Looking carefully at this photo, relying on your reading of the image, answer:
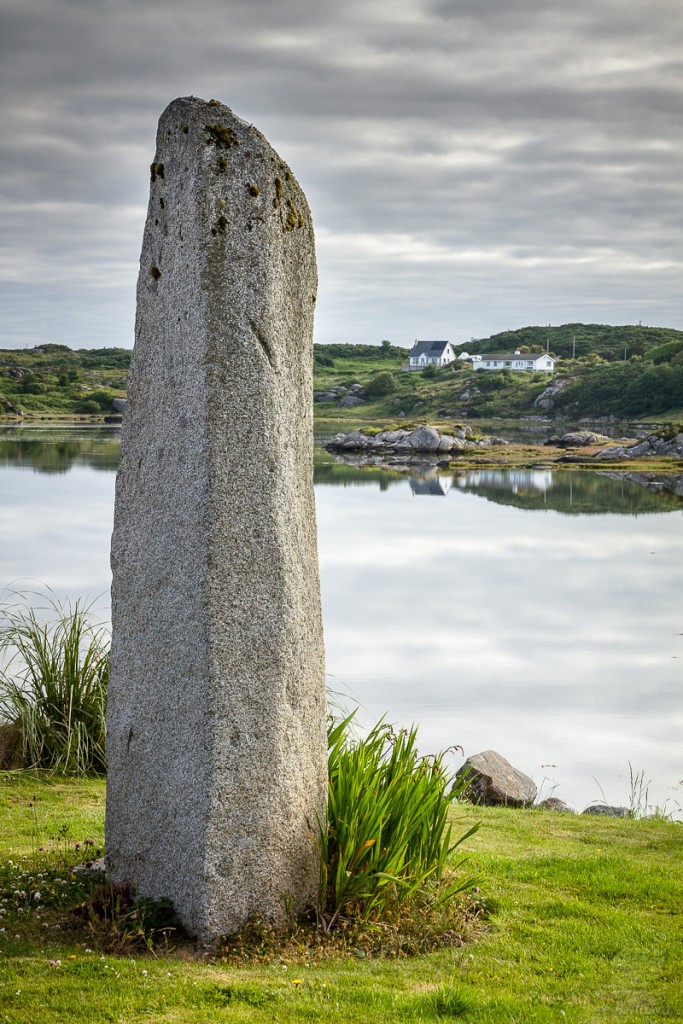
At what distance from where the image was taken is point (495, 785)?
946cm

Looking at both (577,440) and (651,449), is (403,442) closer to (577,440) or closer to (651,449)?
(577,440)

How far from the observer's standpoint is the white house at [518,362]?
5177 inches

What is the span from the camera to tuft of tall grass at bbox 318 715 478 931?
5.33 m

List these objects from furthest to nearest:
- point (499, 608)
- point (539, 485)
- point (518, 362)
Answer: point (518, 362) → point (539, 485) → point (499, 608)

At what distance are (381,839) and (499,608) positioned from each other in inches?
569

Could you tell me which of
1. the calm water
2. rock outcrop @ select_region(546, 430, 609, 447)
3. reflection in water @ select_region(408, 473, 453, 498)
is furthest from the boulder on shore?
the calm water

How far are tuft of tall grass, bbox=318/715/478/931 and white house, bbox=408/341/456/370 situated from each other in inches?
5824

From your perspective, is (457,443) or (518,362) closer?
(457,443)

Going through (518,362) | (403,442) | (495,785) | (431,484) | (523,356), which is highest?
(523,356)

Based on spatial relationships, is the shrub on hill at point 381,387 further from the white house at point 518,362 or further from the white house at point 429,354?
the white house at point 429,354

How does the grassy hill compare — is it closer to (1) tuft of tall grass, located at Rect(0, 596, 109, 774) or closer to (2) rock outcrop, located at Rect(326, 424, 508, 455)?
(2) rock outcrop, located at Rect(326, 424, 508, 455)

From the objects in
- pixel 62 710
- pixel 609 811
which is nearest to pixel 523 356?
pixel 609 811

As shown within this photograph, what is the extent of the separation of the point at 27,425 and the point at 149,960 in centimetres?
8672

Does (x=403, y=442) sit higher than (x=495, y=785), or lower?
higher
